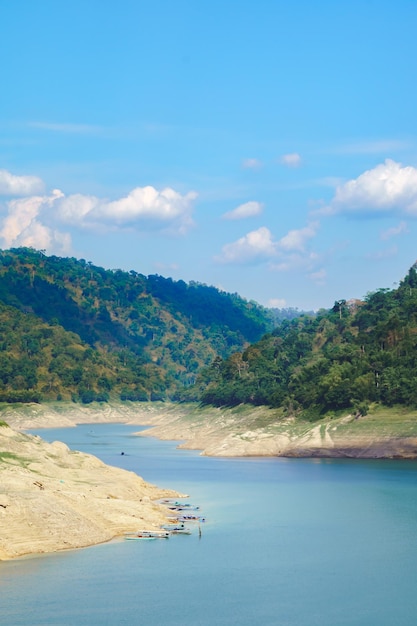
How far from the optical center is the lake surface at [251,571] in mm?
49656

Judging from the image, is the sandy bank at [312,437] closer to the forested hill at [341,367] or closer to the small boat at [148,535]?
the forested hill at [341,367]

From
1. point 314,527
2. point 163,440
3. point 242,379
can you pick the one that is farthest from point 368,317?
point 314,527

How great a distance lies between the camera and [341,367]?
142500 mm

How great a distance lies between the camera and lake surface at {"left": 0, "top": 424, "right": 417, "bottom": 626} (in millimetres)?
49656

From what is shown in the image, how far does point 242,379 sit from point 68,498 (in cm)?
11201

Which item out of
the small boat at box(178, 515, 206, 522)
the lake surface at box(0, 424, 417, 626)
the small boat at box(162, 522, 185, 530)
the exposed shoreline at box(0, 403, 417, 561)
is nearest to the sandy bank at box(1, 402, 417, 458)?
the exposed shoreline at box(0, 403, 417, 561)

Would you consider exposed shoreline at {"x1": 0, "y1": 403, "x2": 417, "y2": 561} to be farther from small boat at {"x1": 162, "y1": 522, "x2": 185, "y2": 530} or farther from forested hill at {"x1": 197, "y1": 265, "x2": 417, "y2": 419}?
forested hill at {"x1": 197, "y1": 265, "x2": 417, "y2": 419}

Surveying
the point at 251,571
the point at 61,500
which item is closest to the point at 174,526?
the point at 61,500

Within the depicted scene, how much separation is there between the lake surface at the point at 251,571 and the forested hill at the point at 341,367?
42.1 m

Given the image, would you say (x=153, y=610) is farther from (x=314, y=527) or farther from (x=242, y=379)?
(x=242, y=379)

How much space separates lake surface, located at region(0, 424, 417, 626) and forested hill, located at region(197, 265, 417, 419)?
1657 inches

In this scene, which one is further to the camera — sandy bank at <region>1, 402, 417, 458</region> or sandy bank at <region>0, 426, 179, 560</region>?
sandy bank at <region>1, 402, 417, 458</region>

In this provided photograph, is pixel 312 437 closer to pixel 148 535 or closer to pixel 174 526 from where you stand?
pixel 174 526

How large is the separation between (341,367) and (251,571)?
3377 inches
